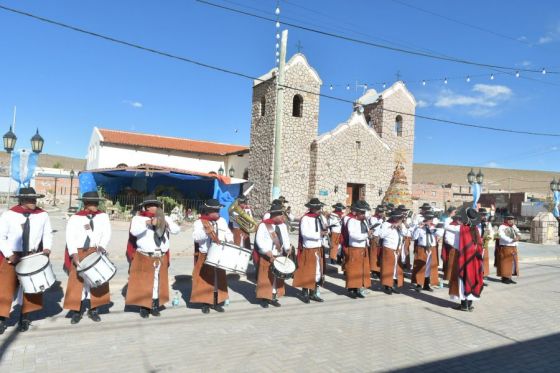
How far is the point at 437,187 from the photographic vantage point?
42.2 m

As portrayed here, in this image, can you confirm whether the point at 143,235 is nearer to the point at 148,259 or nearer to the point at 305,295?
the point at 148,259

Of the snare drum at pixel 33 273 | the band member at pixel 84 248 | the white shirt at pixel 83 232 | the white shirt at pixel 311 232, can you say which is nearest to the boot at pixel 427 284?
the white shirt at pixel 311 232

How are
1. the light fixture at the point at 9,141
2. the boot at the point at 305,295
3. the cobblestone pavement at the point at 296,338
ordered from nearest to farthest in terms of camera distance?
1. the cobblestone pavement at the point at 296,338
2. the boot at the point at 305,295
3. the light fixture at the point at 9,141

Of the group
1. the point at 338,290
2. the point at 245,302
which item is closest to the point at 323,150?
the point at 338,290

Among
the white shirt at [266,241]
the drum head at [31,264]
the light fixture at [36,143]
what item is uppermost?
the light fixture at [36,143]

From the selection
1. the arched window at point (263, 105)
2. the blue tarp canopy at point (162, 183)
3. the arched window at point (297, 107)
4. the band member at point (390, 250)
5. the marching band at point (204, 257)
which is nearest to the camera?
the marching band at point (204, 257)

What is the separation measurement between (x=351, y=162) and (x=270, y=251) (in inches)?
762

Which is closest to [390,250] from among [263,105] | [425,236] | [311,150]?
[425,236]

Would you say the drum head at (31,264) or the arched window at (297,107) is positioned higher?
the arched window at (297,107)

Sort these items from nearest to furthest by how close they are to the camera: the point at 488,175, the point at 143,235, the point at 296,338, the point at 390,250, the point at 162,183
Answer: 1. the point at 296,338
2. the point at 143,235
3. the point at 390,250
4. the point at 162,183
5. the point at 488,175

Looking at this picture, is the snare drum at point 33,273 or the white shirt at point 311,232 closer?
the snare drum at point 33,273

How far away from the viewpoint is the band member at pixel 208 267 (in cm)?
653

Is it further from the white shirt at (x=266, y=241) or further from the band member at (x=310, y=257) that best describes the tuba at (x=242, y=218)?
the white shirt at (x=266, y=241)

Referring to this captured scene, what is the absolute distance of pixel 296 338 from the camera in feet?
18.0
